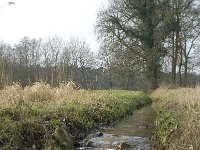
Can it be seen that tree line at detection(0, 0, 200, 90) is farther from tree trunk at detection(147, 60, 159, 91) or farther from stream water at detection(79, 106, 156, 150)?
stream water at detection(79, 106, 156, 150)

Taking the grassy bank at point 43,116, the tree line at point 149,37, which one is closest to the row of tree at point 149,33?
the tree line at point 149,37

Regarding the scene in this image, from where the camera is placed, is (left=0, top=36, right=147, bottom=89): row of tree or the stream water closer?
the stream water

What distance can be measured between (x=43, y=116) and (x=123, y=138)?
7.69 ft

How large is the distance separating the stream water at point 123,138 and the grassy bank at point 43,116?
0.46 metres

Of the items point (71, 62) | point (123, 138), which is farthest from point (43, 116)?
point (71, 62)

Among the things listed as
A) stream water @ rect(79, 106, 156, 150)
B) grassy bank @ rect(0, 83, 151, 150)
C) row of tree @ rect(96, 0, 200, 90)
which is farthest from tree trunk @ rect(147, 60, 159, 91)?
stream water @ rect(79, 106, 156, 150)

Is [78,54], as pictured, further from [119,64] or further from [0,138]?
[0,138]

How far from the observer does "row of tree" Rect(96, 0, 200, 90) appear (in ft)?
115

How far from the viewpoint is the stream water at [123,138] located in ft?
27.6

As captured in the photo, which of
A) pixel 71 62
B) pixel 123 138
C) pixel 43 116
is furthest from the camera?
pixel 71 62

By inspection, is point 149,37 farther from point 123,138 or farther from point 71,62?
point 123,138

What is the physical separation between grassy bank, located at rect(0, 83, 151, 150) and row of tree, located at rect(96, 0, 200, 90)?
847 inches

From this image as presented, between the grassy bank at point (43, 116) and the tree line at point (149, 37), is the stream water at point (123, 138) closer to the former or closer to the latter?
the grassy bank at point (43, 116)

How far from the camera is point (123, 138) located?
9711 mm
